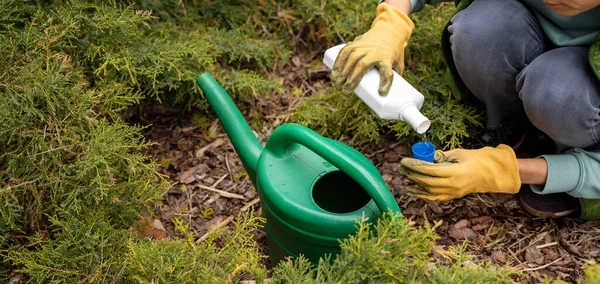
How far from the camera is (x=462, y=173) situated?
1714 millimetres

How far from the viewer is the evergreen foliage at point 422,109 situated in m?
2.12

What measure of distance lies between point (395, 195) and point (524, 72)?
63cm

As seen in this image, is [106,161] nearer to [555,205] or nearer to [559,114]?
[559,114]

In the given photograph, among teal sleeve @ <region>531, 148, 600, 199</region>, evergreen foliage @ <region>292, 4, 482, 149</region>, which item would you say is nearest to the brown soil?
evergreen foliage @ <region>292, 4, 482, 149</region>

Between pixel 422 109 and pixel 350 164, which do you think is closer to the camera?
pixel 350 164

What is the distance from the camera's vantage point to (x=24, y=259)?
161 cm

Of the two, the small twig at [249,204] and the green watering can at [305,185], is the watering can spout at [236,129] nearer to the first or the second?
the green watering can at [305,185]

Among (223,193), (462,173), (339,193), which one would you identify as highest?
(462,173)

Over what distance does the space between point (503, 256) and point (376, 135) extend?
25.2 inches

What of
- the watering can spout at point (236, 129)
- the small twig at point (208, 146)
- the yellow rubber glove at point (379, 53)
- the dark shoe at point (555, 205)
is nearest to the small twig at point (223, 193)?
the small twig at point (208, 146)

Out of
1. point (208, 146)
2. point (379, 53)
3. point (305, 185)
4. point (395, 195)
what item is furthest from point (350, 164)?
point (208, 146)

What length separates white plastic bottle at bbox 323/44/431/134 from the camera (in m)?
1.66

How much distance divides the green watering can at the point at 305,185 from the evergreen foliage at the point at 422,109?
0.47 m

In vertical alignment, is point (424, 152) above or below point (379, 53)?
below
